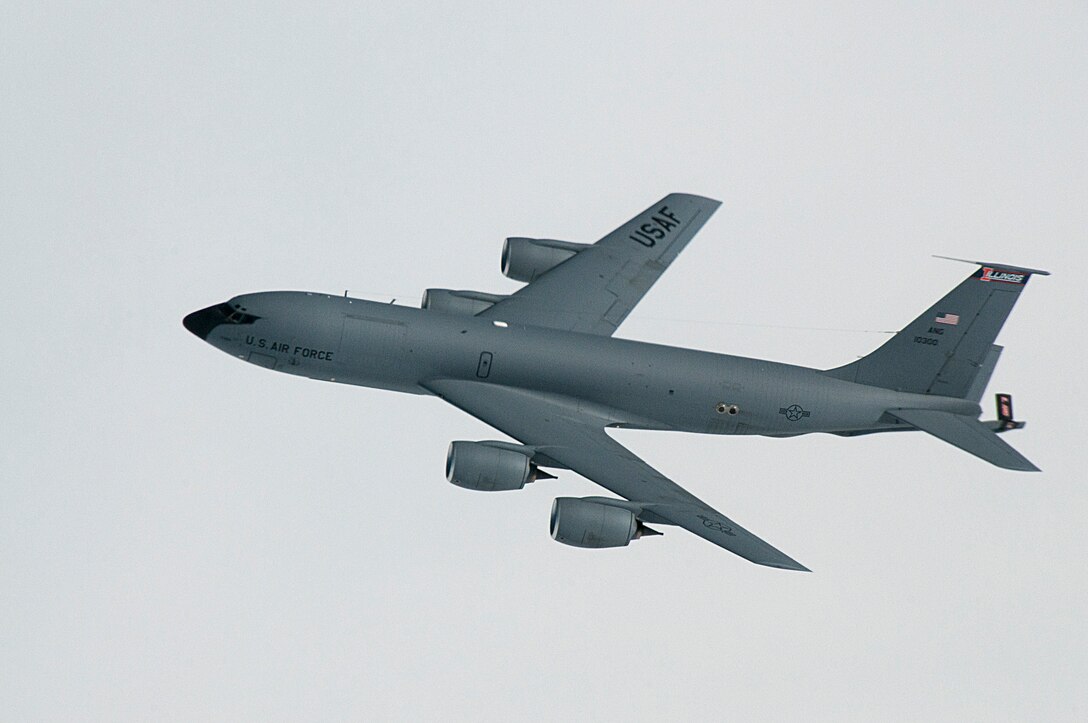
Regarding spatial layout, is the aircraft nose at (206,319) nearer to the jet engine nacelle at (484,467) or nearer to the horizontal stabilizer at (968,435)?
the jet engine nacelle at (484,467)

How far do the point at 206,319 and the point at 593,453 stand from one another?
14198 mm

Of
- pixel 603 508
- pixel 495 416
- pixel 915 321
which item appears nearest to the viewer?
pixel 603 508

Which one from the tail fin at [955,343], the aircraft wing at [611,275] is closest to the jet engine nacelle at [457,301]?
the aircraft wing at [611,275]

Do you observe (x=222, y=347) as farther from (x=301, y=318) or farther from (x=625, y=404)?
(x=625, y=404)

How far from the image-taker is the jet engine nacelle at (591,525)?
4950 cm

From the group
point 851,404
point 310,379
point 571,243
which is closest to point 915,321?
point 851,404

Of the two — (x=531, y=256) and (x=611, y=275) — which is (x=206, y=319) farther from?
(x=611, y=275)

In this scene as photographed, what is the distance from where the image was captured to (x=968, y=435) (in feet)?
182

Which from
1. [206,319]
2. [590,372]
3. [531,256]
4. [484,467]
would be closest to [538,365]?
[590,372]

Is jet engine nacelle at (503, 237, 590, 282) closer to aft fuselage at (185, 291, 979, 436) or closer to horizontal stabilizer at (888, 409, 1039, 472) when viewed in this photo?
aft fuselage at (185, 291, 979, 436)

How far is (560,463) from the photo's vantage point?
52.6 m

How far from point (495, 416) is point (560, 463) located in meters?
2.87

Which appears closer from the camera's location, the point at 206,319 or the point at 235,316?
the point at 235,316

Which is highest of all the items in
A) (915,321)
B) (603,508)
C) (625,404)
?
(915,321)
